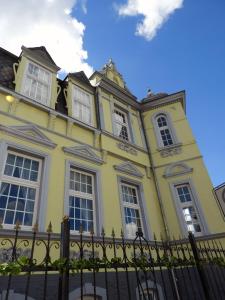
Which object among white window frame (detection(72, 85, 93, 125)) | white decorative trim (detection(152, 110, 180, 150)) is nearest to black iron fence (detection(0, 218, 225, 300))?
white window frame (detection(72, 85, 93, 125))

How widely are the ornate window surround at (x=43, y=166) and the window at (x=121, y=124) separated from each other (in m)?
4.60

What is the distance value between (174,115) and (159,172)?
12.4ft

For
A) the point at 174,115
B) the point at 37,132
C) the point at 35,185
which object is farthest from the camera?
the point at 174,115

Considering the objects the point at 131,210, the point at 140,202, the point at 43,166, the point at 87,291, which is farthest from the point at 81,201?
the point at 140,202

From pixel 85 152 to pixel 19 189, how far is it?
2.95 metres

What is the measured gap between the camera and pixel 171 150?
11641 millimetres

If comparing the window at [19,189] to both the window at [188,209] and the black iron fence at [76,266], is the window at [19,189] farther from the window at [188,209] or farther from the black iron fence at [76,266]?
the window at [188,209]

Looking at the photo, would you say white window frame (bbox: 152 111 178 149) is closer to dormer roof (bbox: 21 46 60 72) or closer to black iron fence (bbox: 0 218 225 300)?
black iron fence (bbox: 0 218 225 300)

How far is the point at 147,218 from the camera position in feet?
30.0

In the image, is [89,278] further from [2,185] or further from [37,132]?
[37,132]

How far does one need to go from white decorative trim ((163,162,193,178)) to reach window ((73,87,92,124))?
441cm

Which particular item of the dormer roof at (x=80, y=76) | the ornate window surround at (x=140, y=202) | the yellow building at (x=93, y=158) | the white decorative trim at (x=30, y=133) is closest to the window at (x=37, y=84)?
the yellow building at (x=93, y=158)

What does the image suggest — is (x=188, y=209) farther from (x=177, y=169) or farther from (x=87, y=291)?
(x=87, y=291)

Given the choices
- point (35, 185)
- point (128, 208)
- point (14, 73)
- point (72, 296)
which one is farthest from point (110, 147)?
point (72, 296)
